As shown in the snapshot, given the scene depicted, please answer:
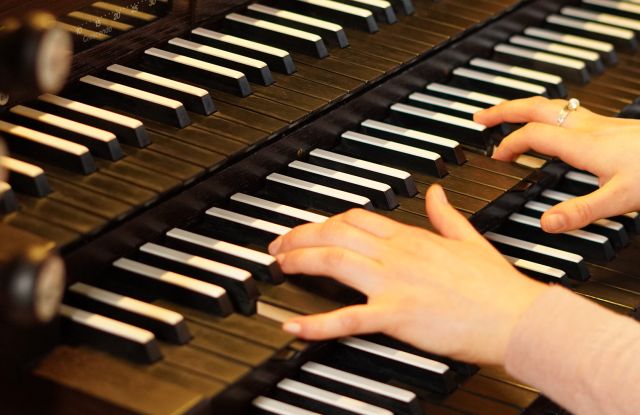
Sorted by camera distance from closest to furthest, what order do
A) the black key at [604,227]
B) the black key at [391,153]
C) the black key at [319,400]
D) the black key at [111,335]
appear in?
the black key at [111,335] → the black key at [319,400] → the black key at [391,153] → the black key at [604,227]

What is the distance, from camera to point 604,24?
331 cm

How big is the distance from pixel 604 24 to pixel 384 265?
5.03ft

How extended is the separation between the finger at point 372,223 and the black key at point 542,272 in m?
0.45

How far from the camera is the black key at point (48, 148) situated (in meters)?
2.12

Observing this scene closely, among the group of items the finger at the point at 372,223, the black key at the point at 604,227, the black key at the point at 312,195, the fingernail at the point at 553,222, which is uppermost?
the finger at the point at 372,223

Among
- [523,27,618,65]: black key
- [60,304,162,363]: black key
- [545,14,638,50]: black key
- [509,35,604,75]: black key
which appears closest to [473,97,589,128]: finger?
[509,35,604,75]: black key

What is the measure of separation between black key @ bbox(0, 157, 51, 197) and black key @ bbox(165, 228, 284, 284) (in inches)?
9.3

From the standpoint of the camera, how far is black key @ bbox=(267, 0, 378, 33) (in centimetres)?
283

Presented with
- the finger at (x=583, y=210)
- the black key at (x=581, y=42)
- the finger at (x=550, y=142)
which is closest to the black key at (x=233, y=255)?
the finger at (x=583, y=210)

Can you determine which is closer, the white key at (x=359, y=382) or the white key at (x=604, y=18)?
the white key at (x=359, y=382)

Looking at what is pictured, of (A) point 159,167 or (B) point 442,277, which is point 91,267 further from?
(B) point 442,277

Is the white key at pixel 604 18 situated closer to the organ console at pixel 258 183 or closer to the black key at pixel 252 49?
the organ console at pixel 258 183

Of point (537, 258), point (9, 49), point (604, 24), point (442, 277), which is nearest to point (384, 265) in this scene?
point (442, 277)

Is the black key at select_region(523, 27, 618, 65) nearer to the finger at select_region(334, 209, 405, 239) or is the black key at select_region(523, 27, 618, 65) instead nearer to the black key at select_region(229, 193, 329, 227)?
the black key at select_region(229, 193, 329, 227)
